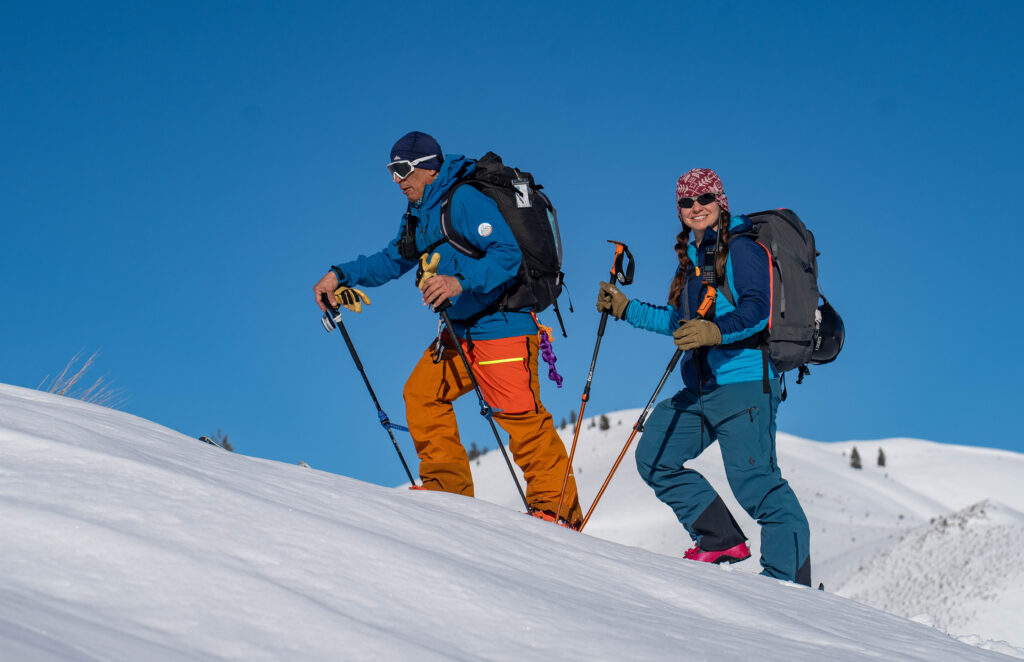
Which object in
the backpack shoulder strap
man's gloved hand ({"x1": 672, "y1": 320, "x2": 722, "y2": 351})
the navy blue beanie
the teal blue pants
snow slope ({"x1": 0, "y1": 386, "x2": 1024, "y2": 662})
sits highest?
the navy blue beanie

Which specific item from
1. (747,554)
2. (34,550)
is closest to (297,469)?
(34,550)

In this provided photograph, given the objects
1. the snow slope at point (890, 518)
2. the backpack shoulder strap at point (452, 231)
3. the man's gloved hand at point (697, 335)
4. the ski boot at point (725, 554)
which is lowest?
the ski boot at point (725, 554)

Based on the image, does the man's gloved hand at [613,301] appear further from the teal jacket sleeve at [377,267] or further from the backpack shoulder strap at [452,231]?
the teal jacket sleeve at [377,267]

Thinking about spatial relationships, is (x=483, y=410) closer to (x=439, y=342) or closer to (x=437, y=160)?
(x=439, y=342)

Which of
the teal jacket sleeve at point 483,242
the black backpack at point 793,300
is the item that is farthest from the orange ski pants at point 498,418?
the black backpack at point 793,300

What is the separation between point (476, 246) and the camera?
17.8 ft

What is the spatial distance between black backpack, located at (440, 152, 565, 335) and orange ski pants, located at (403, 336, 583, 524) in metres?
0.26

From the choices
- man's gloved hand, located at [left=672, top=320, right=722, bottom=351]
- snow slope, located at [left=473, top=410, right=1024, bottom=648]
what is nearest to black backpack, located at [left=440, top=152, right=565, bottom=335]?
man's gloved hand, located at [left=672, top=320, right=722, bottom=351]

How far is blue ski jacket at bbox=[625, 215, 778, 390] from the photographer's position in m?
4.94

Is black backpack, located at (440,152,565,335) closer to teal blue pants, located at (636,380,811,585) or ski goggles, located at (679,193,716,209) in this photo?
ski goggles, located at (679,193,716,209)

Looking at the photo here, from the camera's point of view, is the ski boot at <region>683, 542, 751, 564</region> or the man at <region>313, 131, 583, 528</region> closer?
the ski boot at <region>683, 542, 751, 564</region>

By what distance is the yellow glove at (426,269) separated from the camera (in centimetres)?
550

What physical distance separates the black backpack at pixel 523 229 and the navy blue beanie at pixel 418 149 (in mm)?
247

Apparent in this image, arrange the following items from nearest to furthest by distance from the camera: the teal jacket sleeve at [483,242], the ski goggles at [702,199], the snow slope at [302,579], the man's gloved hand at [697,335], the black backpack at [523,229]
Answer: the snow slope at [302,579] < the man's gloved hand at [697,335] < the teal jacket sleeve at [483,242] < the ski goggles at [702,199] < the black backpack at [523,229]
